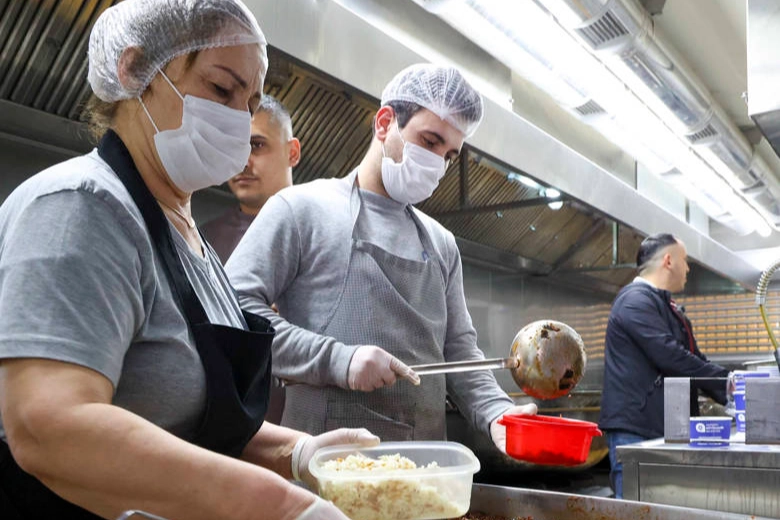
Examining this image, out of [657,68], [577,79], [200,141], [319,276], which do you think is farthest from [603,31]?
[200,141]

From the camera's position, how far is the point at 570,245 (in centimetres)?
498

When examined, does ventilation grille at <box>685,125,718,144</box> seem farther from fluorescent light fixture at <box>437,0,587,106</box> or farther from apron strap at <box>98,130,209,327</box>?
apron strap at <box>98,130,209,327</box>

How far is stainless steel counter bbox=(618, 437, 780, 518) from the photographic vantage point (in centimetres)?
183

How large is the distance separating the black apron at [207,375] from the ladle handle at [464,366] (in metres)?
0.42

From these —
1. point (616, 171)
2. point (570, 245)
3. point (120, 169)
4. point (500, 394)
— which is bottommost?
point (500, 394)

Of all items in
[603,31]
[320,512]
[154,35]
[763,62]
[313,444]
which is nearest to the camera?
[320,512]

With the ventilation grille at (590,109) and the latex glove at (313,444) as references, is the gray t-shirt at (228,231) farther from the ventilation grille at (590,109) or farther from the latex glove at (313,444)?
the ventilation grille at (590,109)

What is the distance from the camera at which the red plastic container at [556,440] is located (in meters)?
1.24

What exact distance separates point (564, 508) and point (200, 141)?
2.80 feet

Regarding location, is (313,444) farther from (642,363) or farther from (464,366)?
(642,363)

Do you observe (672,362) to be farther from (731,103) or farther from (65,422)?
(731,103)

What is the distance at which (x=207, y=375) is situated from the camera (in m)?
0.92

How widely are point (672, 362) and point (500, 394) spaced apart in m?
1.75

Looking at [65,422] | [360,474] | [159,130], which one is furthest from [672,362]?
[65,422]
